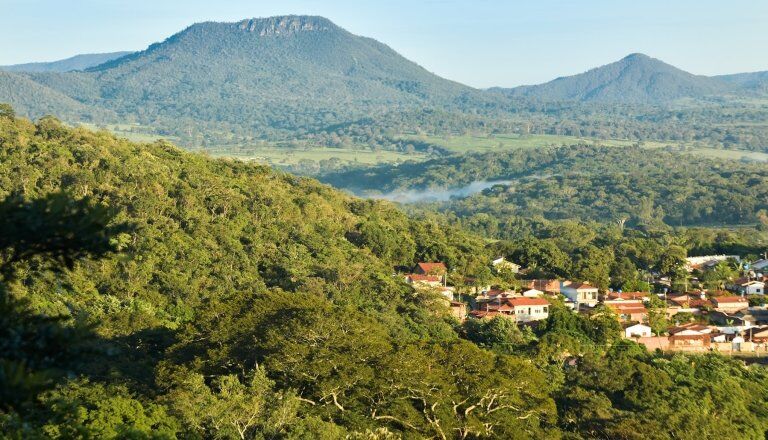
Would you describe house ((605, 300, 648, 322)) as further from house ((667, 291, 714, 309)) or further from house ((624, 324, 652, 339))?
house ((667, 291, 714, 309))

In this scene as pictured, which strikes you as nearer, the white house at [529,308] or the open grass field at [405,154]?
the white house at [529,308]

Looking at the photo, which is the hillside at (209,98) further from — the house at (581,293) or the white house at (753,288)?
the house at (581,293)

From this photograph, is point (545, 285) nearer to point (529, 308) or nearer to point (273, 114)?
point (529, 308)

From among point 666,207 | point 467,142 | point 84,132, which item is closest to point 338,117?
point 467,142

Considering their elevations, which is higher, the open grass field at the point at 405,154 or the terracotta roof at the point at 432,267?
the terracotta roof at the point at 432,267

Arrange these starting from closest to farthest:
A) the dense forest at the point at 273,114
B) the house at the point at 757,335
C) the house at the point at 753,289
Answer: the house at the point at 757,335 → the house at the point at 753,289 → the dense forest at the point at 273,114

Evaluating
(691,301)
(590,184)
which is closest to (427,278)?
(691,301)

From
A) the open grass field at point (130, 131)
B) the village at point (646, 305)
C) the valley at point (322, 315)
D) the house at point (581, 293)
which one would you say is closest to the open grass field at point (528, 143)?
the open grass field at point (130, 131)

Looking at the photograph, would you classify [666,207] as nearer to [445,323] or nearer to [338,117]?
[445,323]
